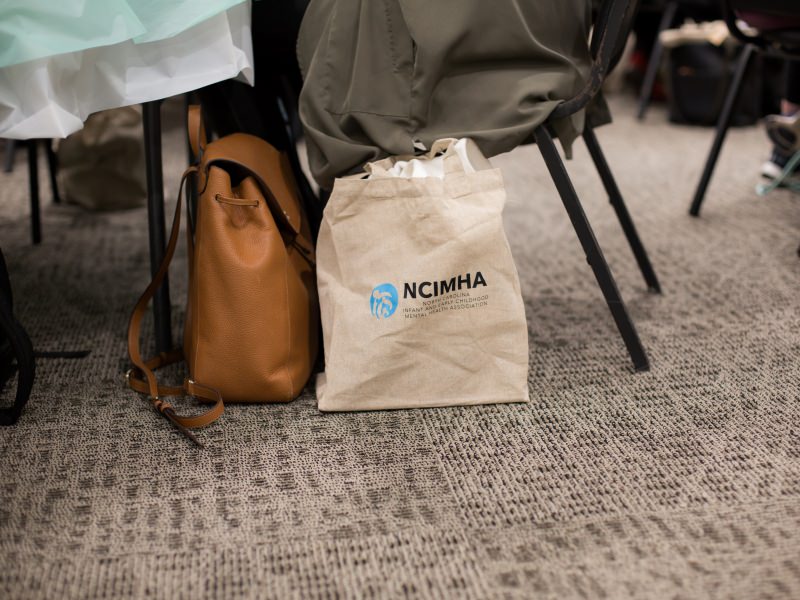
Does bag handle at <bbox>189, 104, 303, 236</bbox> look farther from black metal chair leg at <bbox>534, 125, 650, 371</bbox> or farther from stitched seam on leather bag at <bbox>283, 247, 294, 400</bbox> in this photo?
black metal chair leg at <bbox>534, 125, 650, 371</bbox>

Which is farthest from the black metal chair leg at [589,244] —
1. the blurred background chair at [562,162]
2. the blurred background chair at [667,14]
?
the blurred background chair at [667,14]

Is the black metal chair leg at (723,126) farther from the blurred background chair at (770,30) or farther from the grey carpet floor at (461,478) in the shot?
the grey carpet floor at (461,478)

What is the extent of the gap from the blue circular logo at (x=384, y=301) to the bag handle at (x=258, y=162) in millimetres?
175

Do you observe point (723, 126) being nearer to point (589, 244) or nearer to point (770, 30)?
point (770, 30)

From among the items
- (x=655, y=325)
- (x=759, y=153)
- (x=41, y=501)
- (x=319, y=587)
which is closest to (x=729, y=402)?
(x=655, y=325)

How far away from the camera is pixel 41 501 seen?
3.38 feet

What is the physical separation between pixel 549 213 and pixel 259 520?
4.44 ft

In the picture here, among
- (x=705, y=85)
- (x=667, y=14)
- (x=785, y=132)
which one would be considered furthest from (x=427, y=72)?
(x=667, y=14)

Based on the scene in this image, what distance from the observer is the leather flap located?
1.20 m

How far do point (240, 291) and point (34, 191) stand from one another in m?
1.01

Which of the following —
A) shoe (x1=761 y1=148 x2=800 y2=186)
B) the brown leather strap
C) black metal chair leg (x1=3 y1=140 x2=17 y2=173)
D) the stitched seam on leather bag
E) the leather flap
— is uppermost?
the brown leather strap

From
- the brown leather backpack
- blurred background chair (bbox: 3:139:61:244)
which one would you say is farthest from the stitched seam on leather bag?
blurred background chair (bbox: 3:139:61:244)

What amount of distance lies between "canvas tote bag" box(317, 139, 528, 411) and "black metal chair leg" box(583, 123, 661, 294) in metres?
0.36

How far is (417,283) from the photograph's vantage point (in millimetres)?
1163
